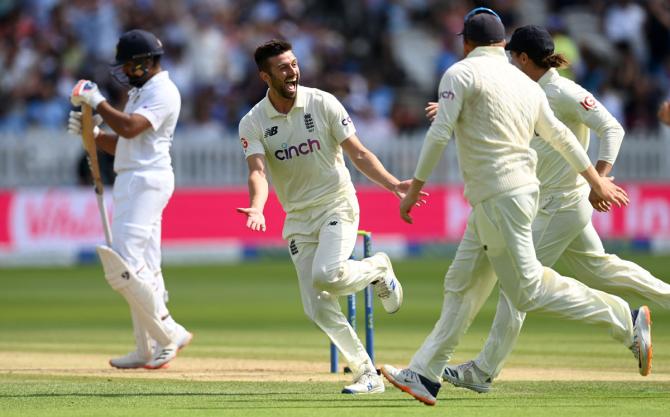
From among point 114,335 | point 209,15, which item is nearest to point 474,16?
point 114,335

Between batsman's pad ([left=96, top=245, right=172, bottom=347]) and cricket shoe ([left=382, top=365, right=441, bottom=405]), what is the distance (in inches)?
98.3

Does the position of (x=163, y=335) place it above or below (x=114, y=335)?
above

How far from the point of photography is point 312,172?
27.3ft

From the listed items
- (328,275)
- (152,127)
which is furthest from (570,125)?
(152,127)

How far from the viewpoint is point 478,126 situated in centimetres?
728

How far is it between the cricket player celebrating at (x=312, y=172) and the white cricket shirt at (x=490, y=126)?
95 cm

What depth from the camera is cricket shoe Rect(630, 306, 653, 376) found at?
25.5 feet

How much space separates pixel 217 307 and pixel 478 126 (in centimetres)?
838

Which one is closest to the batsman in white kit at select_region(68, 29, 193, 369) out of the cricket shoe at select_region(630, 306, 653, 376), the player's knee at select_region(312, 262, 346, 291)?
the player's knee at select_region(312, 262, 346, 291)

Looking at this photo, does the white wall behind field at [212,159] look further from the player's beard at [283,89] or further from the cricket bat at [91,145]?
the player's beard at [283,89]

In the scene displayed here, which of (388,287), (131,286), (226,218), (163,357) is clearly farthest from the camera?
(226,218)

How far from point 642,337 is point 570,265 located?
1.00 metres

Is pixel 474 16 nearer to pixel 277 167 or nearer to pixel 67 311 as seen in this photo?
pixel 277 167

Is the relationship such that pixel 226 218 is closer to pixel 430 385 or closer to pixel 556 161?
pixel 556 161
